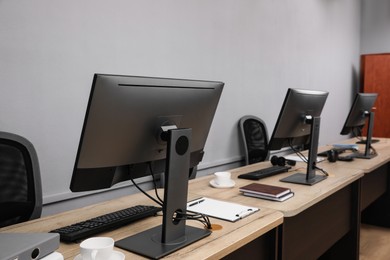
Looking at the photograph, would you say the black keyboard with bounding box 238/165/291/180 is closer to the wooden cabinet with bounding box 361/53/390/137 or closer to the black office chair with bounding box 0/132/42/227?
the black office chair with bounding box 0/132/42/227

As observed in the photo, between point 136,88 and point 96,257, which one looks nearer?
point 96,257

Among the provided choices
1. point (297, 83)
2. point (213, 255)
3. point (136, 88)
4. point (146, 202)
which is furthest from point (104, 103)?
point (297, 83)

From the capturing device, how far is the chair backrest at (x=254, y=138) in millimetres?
3381

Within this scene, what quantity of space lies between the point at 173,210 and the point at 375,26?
585cm

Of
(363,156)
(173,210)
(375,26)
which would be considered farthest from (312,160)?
(375,26)

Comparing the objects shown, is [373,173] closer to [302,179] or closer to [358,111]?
[358,111]

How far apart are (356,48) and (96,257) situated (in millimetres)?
5952

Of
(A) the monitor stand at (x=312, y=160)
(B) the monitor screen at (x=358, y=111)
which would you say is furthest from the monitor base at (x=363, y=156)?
(A) the monitor stand at (x=312, y=160)

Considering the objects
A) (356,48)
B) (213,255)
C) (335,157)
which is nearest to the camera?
(213,255)

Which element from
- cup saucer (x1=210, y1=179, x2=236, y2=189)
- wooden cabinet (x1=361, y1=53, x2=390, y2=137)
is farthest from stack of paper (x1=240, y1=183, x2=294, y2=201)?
wooden cabinet (x1=361, y1=53, x2=390, y2=137)

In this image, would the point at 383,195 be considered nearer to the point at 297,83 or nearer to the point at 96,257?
the point at 297,83

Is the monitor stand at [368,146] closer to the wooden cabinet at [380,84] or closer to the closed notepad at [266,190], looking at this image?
the closed notepad at [266,190]

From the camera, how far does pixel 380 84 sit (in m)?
5.41

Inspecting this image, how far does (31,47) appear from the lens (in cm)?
190
